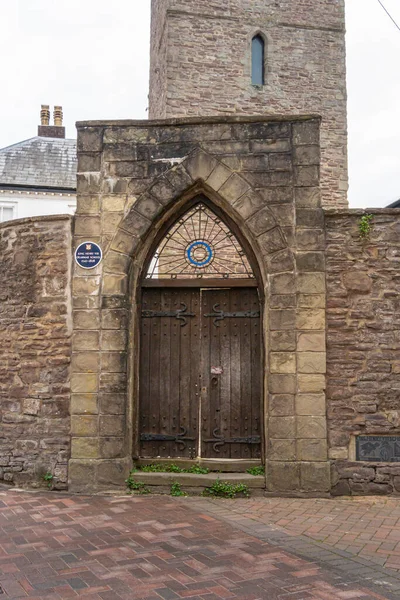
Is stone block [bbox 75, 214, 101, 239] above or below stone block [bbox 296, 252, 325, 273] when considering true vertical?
above

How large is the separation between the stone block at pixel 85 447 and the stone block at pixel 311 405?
2.17 meters

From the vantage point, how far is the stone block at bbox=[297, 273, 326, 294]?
6457mm

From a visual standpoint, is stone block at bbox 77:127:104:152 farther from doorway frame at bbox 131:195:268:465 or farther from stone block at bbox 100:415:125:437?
stone block at bbox 100:415:125:437

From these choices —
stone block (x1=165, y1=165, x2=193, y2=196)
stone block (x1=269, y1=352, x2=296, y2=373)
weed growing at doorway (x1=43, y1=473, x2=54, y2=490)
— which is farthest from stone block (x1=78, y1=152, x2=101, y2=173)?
weed growing at doorway (x1=43, y1=473, x2=54, y2=490)

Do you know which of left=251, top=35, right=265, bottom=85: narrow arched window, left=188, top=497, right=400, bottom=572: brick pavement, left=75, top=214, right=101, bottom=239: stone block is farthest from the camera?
left=251, top=35, right=265, bottom=85: narrow arched window

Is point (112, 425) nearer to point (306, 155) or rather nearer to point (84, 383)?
point (84, 383)

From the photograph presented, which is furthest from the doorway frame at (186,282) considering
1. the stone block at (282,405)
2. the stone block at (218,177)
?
the stone block at (282,405)

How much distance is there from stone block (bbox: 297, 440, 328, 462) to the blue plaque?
297cm

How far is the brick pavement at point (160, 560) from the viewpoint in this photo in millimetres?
3725

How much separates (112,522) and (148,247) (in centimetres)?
300

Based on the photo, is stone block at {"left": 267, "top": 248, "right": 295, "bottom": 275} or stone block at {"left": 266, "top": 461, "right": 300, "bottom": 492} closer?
stone block at {"left": 266, "top": 461, "right": 300, "bottom": 492}

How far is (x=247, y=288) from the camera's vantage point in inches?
273

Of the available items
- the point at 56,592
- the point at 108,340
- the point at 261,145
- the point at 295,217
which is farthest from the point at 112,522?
the point at 261,145

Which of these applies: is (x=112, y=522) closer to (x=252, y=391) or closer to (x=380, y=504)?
(x=252, y=391)
